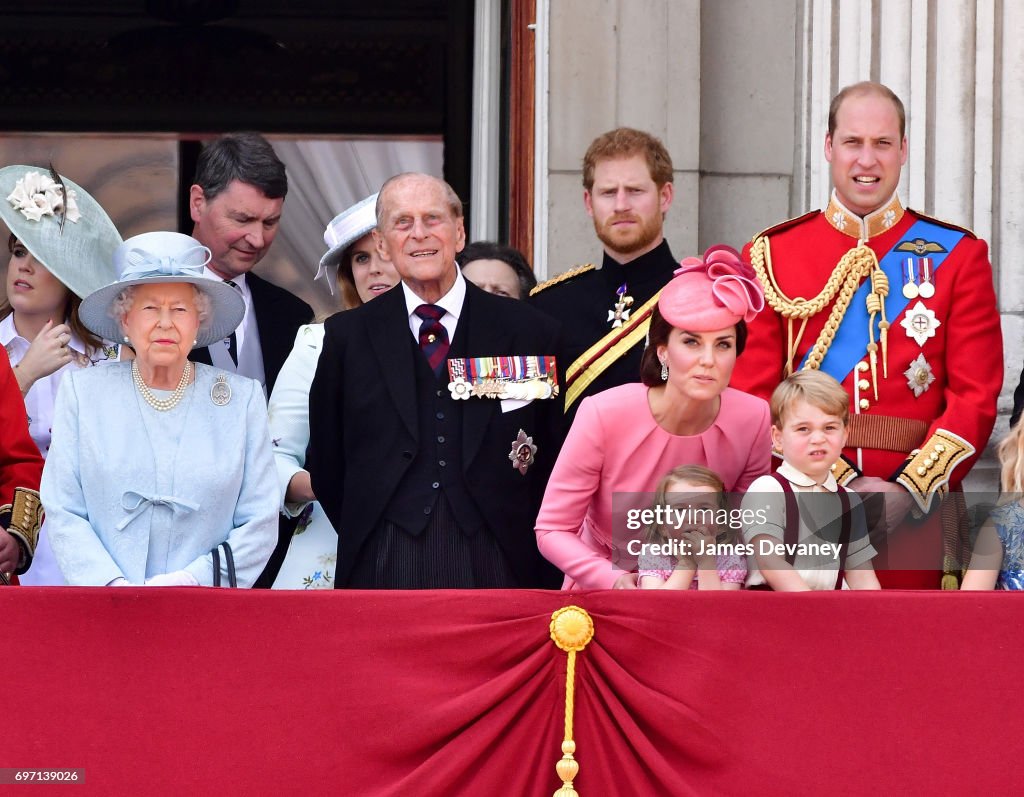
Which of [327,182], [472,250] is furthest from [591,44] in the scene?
[327,182]

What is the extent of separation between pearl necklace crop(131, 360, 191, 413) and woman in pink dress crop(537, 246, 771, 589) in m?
0.83

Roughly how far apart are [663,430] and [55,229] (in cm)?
181

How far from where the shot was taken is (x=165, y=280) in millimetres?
4109

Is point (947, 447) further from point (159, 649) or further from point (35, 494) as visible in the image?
point (35, 494)

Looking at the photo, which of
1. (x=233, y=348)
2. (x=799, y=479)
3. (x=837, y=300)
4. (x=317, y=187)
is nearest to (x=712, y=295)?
(x=799, y=479)

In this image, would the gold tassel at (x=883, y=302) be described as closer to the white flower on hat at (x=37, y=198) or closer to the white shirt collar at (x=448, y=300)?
the white shirt collar at (x=448, y=300)

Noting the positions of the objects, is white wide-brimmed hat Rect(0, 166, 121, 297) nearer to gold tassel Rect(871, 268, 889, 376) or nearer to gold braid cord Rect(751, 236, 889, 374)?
gold braid cord Rect(751, 236, 889, 374)

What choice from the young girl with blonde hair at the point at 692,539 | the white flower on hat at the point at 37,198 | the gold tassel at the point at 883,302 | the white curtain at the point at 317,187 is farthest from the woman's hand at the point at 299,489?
the white curtain at the point at 317,187

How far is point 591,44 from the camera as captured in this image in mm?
6559

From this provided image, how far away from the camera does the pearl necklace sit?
410cm

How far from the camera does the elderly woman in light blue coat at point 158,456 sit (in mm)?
3988

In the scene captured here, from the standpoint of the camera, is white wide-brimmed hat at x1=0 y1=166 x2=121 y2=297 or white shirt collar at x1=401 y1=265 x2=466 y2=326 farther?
white wide-brimmed hat at x1=0 y1=166 x2=121 y2=297

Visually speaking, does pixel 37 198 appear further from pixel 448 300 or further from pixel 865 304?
pixel 865 304

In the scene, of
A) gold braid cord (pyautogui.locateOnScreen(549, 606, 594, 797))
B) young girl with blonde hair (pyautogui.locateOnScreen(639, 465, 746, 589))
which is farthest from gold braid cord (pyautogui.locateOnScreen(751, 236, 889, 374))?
gold braid cord (pyautogui.locateOnScreen(549, 606, 594, 797))
